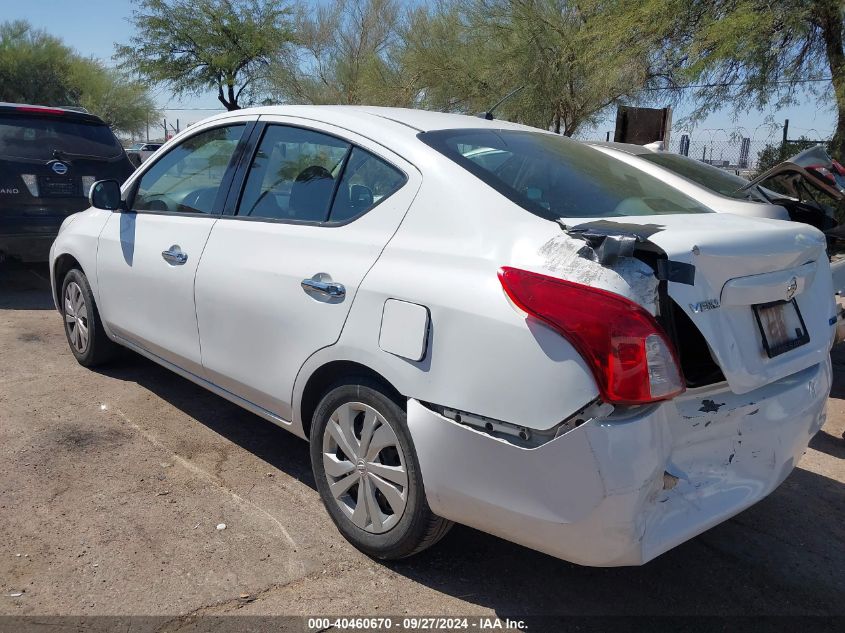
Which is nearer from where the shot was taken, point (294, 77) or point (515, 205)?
point (515, 205)

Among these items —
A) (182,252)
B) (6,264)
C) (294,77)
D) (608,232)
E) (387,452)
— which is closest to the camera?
(608,232)

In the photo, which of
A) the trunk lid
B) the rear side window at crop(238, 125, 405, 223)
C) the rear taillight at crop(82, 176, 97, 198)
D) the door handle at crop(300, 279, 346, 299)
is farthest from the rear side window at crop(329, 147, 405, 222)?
the rear taillight at crop(82, 176, 97, 198)

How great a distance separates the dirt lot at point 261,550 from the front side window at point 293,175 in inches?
51.2

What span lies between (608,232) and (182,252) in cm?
233

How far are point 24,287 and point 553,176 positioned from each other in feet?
22.6

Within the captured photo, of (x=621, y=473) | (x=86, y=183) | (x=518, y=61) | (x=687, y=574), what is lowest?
(x=687, y=574)

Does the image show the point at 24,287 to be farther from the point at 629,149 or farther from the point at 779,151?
the point at 779,151

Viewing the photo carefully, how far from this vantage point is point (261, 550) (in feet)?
10.1

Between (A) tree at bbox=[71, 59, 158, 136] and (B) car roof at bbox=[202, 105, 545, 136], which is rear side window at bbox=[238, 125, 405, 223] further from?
(A) tree at bbox=[71, 59, 158, 136]

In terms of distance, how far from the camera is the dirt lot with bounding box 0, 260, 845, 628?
2.79 m

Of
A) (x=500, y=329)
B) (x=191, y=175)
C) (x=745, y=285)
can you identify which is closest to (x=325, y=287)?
(x=500, y=329)

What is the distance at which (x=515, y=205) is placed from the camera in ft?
8.68

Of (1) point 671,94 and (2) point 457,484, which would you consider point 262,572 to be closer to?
(2) point 457,484

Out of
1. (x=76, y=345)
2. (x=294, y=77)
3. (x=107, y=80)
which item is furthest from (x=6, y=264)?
(x=107, y=80)
